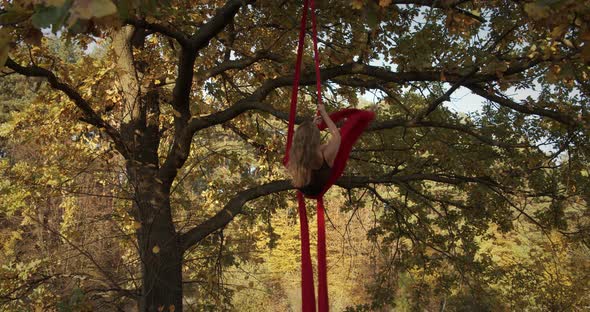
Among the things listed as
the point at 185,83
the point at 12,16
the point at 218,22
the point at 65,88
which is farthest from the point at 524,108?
the point at 65,88

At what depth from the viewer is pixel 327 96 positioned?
6.70 m

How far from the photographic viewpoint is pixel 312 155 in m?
2.65

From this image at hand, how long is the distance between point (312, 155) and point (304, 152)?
5 centimetres

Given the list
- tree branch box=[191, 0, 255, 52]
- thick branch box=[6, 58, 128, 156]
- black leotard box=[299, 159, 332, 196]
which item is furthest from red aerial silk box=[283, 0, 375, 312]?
thick branch box=[6, 58, 128, 156]

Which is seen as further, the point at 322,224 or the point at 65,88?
the point at 65,88

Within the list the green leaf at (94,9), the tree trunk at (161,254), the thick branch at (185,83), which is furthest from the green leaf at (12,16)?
the thick branch at (185,83)

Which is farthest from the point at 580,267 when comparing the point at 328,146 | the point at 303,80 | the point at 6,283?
the point at 6,283

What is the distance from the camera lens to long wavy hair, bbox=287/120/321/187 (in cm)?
264

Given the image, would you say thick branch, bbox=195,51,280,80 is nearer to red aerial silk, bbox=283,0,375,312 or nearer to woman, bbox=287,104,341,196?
red aerial silk, bbox=283,0,375,312

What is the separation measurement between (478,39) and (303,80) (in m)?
1.91

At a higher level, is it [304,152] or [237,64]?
[237,64]

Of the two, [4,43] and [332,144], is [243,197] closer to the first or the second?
[332,144]

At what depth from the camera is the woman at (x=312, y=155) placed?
2645mm

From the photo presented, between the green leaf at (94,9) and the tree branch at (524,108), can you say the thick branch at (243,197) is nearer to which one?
the tree branch at (524,108)
